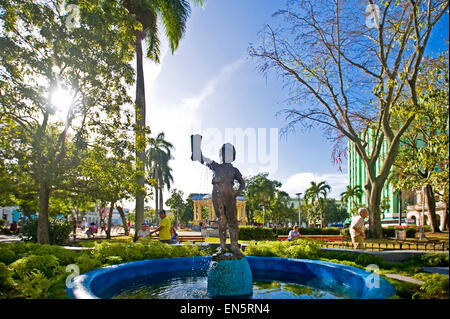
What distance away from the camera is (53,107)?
1145 cm

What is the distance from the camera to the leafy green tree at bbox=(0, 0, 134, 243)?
10.4 metres

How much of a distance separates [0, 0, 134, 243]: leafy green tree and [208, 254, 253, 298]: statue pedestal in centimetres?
821

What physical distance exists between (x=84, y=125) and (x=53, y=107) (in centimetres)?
162

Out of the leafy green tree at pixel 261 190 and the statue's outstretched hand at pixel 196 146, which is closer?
the statue's outstretched hand at pixel 196 146

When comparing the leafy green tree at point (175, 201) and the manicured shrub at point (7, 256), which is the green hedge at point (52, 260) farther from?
the leafy green tree at point (175, 201)

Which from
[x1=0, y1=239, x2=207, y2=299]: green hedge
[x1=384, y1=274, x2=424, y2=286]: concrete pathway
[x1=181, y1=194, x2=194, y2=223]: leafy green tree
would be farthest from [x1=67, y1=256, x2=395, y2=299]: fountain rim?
[x1=181, y1=194, x2=194, y2=223]: leafy green tree

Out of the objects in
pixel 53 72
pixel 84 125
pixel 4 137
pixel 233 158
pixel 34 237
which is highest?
pixel 53 72

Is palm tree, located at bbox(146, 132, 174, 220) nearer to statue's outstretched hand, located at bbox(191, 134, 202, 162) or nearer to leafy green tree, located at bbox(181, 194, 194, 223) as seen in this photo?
leafy green tree, located at bbox(181, 194, 194, 223)

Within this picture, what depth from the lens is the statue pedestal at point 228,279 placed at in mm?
5672

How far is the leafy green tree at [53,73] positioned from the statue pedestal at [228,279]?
26.9ft

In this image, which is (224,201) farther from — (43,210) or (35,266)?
(43,210)

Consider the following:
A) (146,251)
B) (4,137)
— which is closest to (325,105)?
(146,251)

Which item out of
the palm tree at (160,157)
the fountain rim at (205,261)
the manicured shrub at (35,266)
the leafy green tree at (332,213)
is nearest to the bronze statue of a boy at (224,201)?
the fountain rim at (205,261)

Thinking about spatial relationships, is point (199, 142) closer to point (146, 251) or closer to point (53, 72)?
point (146, 251)
